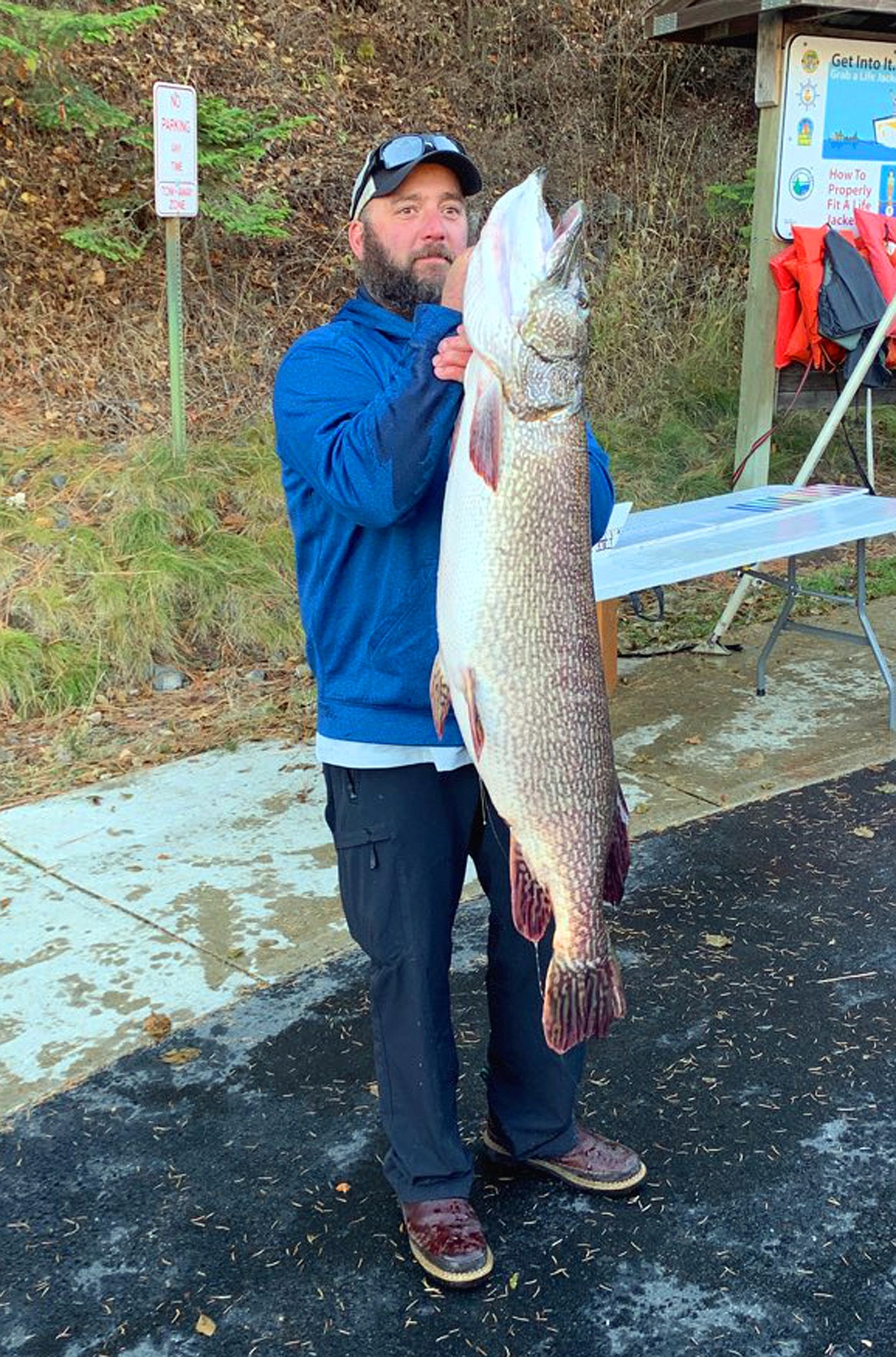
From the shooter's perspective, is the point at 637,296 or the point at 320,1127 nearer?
the point at 320,1127

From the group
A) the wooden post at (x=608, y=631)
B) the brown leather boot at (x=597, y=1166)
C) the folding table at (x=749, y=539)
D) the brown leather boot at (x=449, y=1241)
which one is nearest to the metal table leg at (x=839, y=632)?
the folding table at (x=749, y=539)

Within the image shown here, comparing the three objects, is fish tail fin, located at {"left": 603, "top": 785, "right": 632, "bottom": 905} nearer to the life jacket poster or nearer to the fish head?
the fish head

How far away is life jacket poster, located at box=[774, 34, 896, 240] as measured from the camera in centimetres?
665

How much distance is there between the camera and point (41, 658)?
5.94 meters

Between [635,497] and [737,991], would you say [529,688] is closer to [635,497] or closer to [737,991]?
[737,991]

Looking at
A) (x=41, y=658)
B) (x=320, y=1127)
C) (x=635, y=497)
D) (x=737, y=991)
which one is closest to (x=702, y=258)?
(x=635, y=497)

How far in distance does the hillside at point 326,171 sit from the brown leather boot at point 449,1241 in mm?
6120

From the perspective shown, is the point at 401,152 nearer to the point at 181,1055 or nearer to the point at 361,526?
the point at 361,526

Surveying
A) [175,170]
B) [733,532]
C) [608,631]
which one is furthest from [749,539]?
[175,170]

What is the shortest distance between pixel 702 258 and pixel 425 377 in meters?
9.73

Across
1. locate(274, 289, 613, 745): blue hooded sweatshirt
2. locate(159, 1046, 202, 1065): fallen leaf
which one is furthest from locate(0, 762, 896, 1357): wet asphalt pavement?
locate(274, 289, 613, 745): blue hooded sweatshirt

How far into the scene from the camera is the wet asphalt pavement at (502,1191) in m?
2.54

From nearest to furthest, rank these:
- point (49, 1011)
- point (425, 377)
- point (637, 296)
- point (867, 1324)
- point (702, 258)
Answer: point (425, 377)
point (867, 1324)
point (49, 1011)
point (637, 296)
point (702, 258)

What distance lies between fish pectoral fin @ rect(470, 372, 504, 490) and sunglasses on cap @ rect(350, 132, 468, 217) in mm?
649
